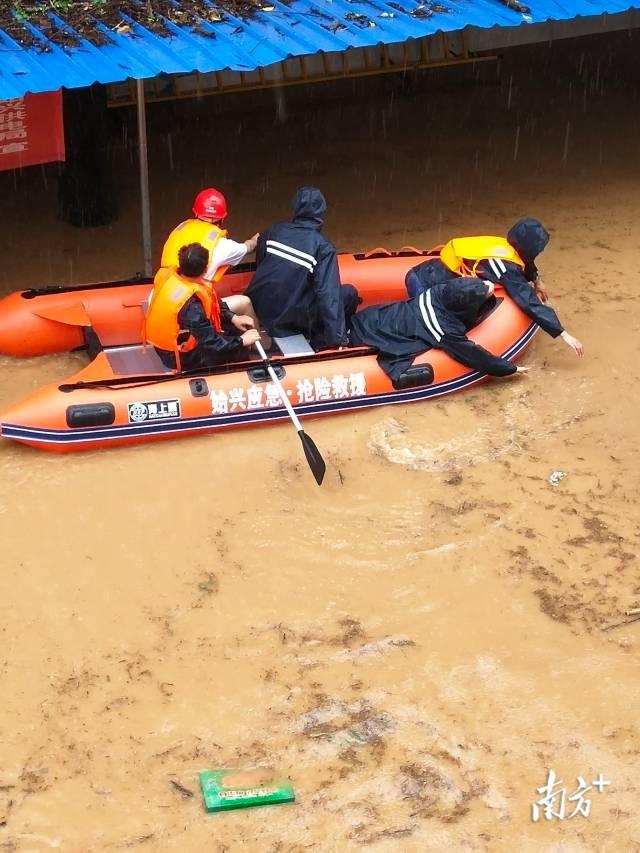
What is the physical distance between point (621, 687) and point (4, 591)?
9.20 ft

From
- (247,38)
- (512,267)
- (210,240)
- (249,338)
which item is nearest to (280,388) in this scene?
(249,338)

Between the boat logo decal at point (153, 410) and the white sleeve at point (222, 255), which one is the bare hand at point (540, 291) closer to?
the white sleeve at point (222, 255)

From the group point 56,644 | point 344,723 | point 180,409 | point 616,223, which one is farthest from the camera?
point 616,223

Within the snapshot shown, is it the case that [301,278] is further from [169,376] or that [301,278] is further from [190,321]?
[169,376]

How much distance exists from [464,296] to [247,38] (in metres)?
2.04

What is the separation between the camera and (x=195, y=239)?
236 inches

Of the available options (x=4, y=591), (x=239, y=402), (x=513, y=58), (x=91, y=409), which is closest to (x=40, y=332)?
(x=91, y=409)

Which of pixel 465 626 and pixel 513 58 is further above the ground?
pixel 513 58

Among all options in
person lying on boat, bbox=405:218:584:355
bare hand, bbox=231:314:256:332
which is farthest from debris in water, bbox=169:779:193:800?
person lying on boat, bbox=405:218:584:355

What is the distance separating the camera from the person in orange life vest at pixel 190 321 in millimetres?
5801

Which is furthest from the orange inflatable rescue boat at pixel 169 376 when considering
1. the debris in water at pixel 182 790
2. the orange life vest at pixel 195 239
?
the debris in water at pixel 182 790

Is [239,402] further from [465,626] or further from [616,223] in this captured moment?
[616,223]

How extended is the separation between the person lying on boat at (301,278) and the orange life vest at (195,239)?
34cm

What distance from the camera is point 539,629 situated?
4.93 metres
